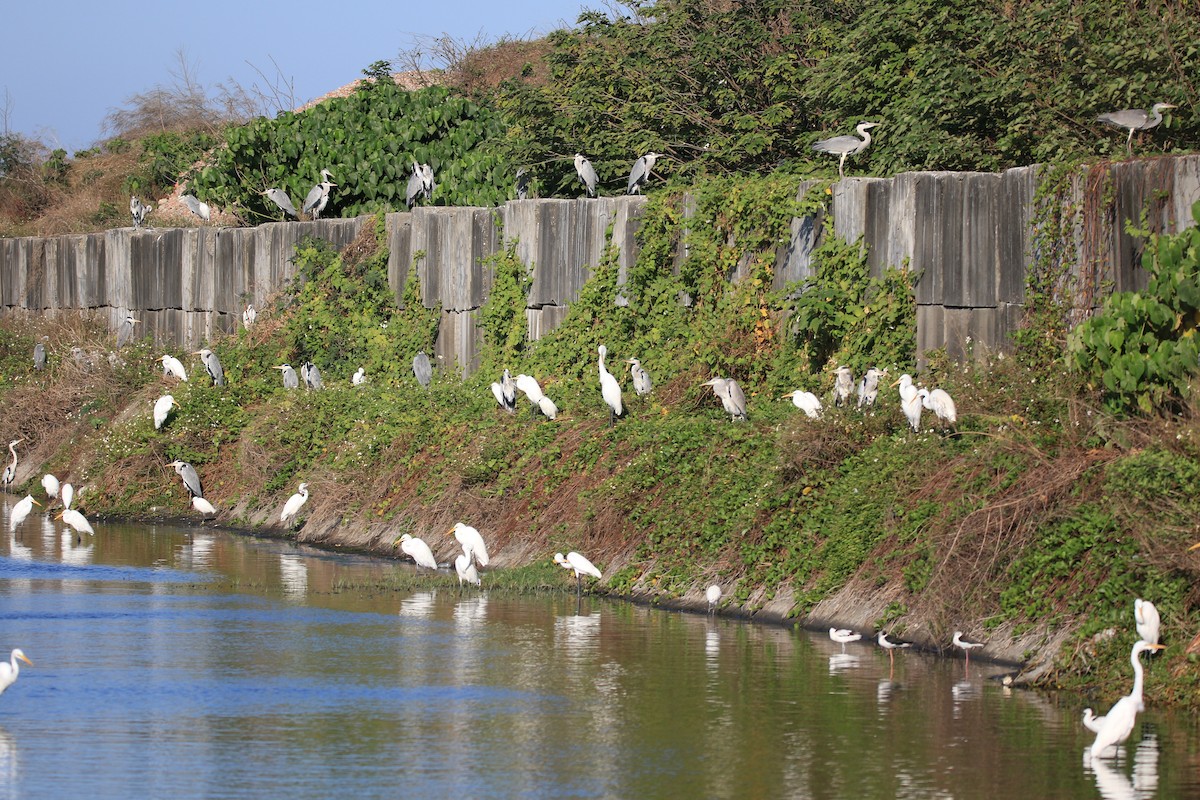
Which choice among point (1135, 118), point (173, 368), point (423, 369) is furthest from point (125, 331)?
point (1135, 118)

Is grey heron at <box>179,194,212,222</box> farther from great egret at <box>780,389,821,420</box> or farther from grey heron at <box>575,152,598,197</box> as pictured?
great egret at <box>780,389,821,420</box>

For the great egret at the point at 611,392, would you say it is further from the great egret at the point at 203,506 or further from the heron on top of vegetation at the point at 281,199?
the heron on top of vegetation at the point at 281,199

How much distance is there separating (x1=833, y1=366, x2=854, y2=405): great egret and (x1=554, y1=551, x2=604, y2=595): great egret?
8.34ft

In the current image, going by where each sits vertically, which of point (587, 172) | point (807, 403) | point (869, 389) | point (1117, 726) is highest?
point (587, 172)

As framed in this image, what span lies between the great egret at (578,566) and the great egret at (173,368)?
10.8m

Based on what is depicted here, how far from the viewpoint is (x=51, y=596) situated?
1619 centimetres

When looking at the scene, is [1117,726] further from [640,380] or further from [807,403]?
[640,380]

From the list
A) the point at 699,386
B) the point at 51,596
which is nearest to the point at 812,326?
the point at 699,386

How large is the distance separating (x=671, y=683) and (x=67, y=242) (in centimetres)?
2396

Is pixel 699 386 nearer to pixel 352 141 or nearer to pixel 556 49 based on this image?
pixel 556 49

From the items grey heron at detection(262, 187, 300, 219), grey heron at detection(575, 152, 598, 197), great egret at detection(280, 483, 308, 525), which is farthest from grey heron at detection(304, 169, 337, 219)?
great egret at detection(280, 483, 308, 525)

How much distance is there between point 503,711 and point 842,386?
593cm

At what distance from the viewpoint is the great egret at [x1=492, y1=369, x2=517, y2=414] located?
19531mm

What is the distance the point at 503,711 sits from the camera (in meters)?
11.0
